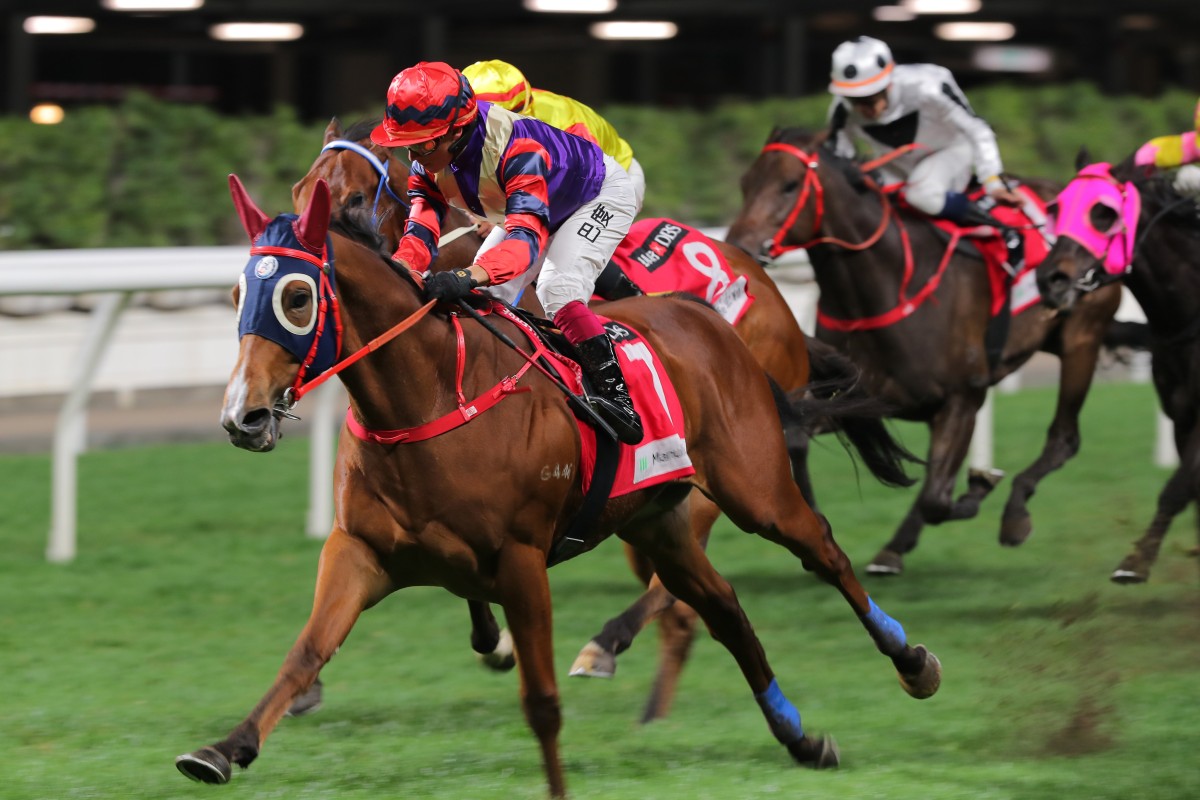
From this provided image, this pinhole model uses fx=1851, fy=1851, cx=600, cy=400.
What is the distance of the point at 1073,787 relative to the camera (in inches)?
155

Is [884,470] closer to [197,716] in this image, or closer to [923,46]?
[197,716]

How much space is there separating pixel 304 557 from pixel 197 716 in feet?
6.90

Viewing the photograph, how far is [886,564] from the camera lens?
6648 millimetres

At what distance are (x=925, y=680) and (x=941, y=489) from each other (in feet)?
6.45

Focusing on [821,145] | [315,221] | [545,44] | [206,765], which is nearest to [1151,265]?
[821,145]

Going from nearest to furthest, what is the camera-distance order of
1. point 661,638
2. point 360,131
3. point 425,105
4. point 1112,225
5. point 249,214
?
point 249,214 < point 425,105 < point 661,638 < point 360,131 < point 1112,225

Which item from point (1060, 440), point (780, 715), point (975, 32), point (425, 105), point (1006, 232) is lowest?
point (975, 32)

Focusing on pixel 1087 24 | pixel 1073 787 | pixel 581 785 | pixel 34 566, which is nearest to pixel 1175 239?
pixel 1073 787

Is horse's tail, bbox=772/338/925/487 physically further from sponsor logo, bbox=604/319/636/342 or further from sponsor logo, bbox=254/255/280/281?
sponsor logo, bbox=254/255/280/281

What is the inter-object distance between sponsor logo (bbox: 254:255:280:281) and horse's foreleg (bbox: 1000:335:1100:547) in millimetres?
3926

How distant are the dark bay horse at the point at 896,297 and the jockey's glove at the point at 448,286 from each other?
112 inches

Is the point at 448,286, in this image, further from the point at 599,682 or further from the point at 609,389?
the point at 599,682

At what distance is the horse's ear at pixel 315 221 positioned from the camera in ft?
11.5

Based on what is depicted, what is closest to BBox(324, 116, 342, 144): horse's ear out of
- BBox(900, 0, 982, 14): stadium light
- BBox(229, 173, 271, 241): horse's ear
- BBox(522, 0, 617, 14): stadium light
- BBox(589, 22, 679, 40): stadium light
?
BBox(229, 173, 271, 241): horse's ear
